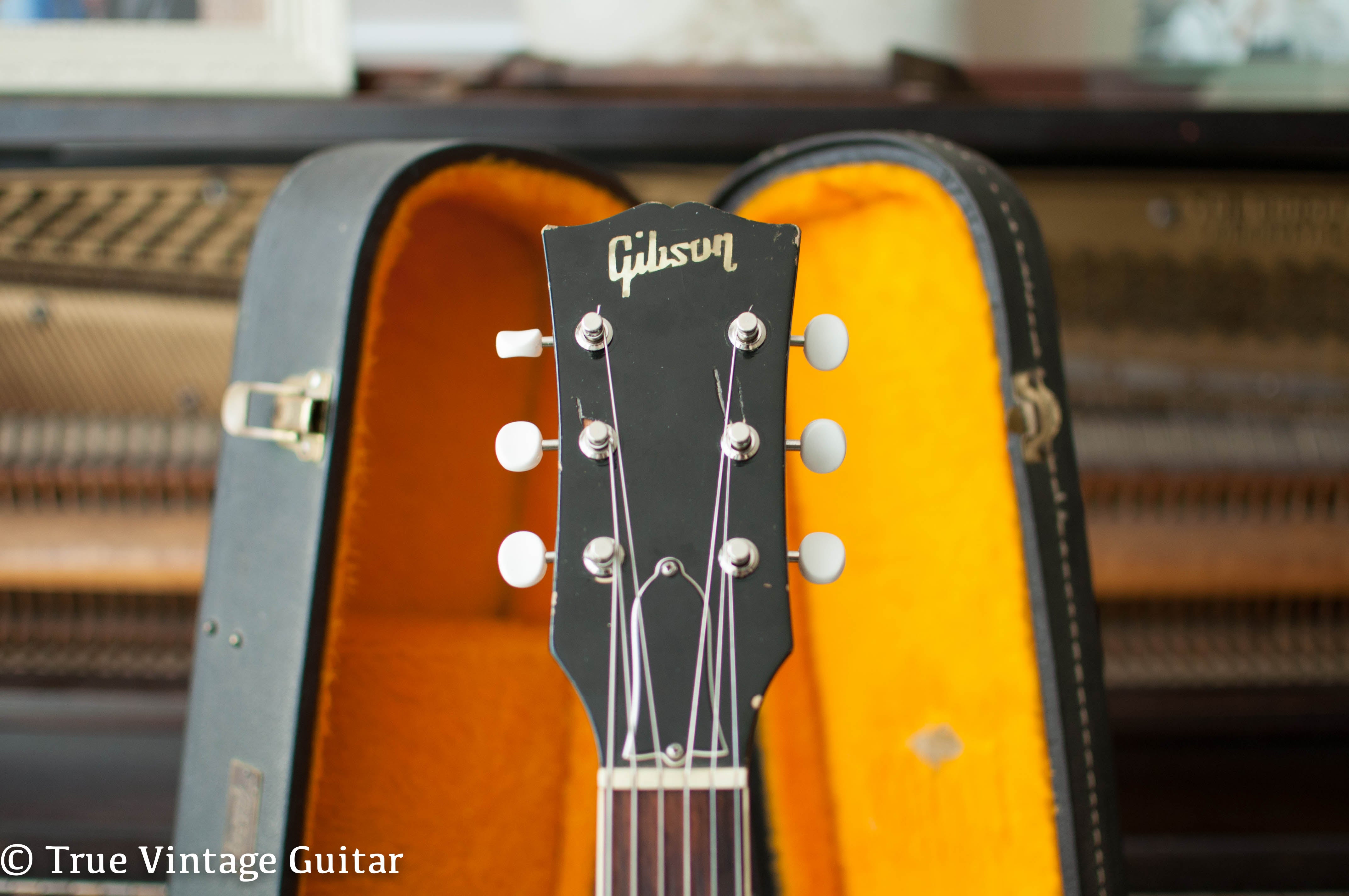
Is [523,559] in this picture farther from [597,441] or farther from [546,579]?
[546,579]

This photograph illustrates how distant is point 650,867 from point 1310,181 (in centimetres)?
90

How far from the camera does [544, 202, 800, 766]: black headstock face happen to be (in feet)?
1.61

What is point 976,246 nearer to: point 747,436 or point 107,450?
point 747,436

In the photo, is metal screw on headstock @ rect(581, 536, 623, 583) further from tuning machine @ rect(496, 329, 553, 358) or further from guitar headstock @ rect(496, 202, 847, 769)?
tuning machine @ rect(496, 329, 553, 358)

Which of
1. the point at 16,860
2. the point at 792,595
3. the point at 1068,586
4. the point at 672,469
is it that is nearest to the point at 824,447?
the point at 672,469

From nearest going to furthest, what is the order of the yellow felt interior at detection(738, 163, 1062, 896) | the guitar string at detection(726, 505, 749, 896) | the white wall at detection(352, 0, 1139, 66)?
the guitar string at detection(726, 505, 749, 896) → the yellow felt interior at detection(738, 163, 1062, 896) → the white wall at detection(352, 0, 1139, 66)

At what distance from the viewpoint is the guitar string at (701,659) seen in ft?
1.56

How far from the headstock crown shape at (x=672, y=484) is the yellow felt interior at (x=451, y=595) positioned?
18cm

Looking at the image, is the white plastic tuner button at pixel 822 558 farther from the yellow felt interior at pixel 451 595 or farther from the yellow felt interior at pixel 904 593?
the yellow felt interior at pixel 451 595

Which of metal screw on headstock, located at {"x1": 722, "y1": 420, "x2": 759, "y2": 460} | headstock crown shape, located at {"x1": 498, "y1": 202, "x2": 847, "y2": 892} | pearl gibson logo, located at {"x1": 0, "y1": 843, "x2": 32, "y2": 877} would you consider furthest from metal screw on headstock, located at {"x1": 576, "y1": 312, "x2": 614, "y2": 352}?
pearl gibson logo, located at {"x1": 0, "y1": 843, "x2": 32, "y2": 877}

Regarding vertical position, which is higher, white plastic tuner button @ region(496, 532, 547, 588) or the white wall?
the white wall

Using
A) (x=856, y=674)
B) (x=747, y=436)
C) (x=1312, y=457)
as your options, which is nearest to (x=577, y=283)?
(x=747, y=436)

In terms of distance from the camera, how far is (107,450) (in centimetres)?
76

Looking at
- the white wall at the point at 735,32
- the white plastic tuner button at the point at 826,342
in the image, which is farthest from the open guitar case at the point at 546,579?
the white wall at the point at 735,32
